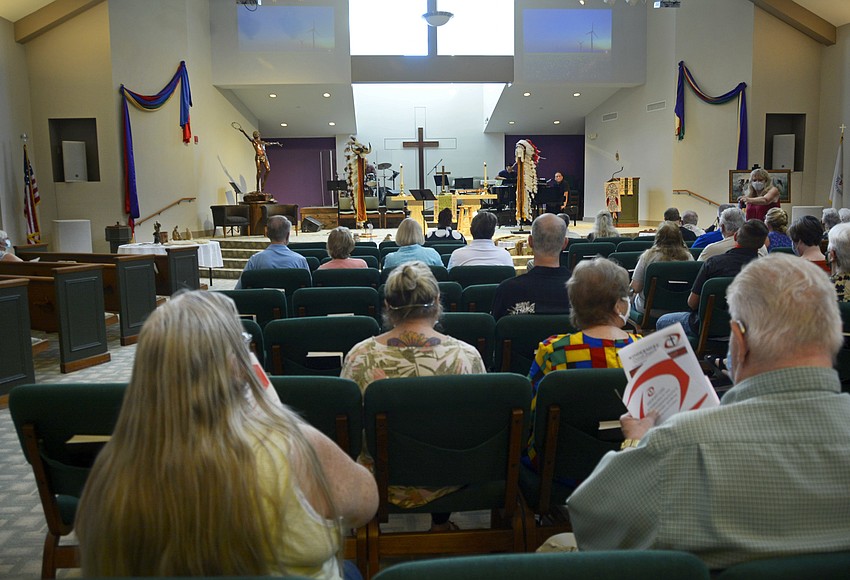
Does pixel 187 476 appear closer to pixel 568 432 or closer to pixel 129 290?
pixel 568 432

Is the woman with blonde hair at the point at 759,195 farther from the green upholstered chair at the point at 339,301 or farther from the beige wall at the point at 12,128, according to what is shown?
the beige wall at the point at 12,128

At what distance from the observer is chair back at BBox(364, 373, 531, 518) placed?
1.94 metres

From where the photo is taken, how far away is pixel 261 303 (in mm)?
3836

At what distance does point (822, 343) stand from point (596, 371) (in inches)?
31.7

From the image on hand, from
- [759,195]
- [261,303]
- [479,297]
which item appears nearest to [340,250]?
[261,303]

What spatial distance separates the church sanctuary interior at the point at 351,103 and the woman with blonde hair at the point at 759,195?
80.5 inches

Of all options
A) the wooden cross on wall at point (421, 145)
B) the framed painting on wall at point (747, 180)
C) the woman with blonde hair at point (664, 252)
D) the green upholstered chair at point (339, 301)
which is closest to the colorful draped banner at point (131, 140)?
the wooden cross on wall at point (421, 145)

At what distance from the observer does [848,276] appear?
350cm

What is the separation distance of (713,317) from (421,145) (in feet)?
51.6

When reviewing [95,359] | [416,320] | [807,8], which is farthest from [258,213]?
[416,320]

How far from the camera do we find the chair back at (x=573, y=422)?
6.52 ft

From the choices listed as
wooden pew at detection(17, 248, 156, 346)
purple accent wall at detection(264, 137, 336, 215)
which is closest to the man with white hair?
wooden pew at detection(17, 248, 156, 346)

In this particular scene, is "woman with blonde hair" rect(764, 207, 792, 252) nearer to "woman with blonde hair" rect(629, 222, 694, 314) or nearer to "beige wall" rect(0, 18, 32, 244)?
"woman with blonde hair" rect(629, 222, 694, 314)

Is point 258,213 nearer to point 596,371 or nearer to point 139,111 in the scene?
point 139,111
